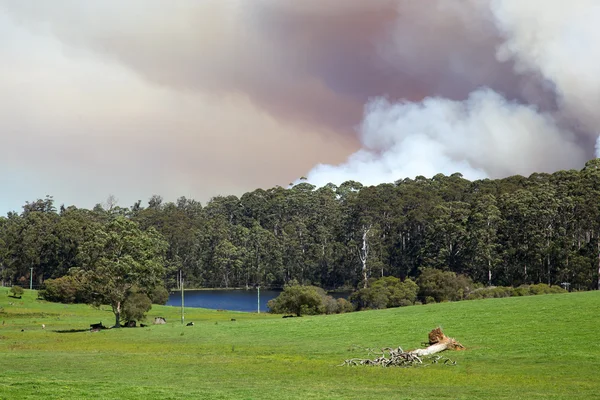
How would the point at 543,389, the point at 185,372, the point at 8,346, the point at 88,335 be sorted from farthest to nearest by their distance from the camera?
1. the point at 88,335
2. the point at 8,346
3. the point at 185,372
4. the point at 543,389

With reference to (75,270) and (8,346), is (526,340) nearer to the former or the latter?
(8,346)

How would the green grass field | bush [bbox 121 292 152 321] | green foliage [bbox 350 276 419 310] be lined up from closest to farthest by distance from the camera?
1. the green grass field
2. bush [bbox 121 292 152 321]
3. green foliage [bbox 350 276 419 310]

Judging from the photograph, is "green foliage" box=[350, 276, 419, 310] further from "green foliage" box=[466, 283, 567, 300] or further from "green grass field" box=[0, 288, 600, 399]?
"green grass field" box=[0, 288, 600, 399]

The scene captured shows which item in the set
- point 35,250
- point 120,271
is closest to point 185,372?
point 120,271

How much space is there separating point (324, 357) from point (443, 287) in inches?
2572

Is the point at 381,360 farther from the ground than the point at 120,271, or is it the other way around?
the point at 120,271

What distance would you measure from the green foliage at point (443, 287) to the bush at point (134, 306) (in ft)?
153

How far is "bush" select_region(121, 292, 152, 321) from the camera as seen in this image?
81.4 meters

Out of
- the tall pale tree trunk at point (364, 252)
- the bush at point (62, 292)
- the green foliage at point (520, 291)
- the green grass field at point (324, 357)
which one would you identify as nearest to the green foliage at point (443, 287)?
the green foliage at point (520, 291)

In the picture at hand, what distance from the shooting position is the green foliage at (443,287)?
10389 cm

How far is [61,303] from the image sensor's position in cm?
13388

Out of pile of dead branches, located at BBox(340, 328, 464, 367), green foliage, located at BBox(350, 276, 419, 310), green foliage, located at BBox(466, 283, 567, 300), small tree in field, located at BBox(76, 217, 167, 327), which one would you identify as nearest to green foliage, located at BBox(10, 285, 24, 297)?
small tree in field, located at BBox(76, 217, 167, 327)

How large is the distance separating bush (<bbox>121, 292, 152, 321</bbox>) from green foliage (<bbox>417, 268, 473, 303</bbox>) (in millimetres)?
46562

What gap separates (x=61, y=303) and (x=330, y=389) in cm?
11896
